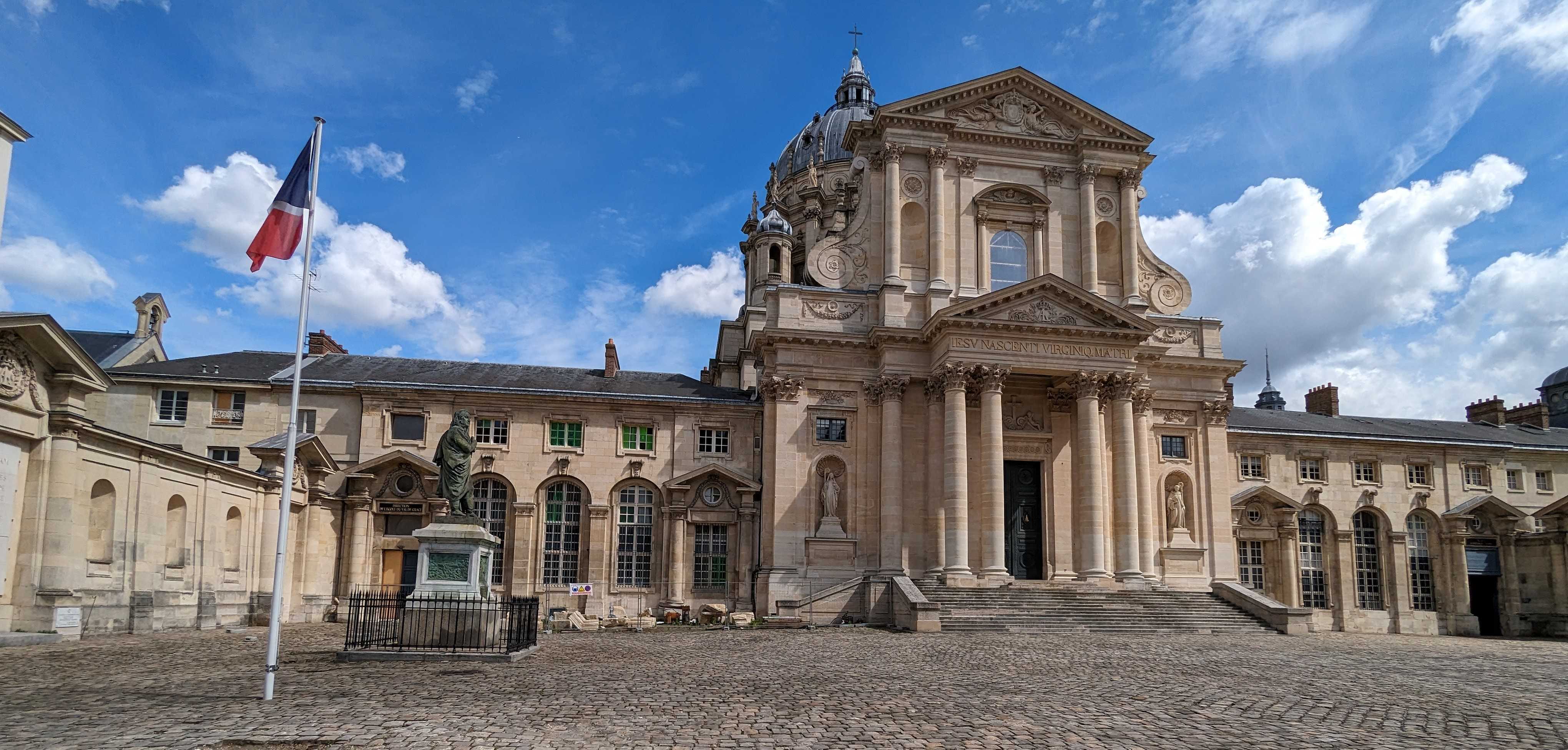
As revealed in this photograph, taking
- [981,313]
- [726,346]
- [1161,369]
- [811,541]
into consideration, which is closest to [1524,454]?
[1161,369]

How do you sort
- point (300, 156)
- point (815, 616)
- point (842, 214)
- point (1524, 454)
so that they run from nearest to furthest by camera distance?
1. point (300, 156)
2. point (815, 616)
3. point (1524, 454)
4. point (842, 214)

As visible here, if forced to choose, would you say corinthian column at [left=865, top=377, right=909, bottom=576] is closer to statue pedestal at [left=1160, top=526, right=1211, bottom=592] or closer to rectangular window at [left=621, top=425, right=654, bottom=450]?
rectangular window at [left=621, top=425, right=654, bottom=450]

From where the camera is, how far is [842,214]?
63.0 m

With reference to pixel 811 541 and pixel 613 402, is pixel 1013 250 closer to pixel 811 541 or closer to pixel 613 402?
pixel 811 541

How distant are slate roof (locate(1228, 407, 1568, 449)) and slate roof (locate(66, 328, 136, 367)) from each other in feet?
141

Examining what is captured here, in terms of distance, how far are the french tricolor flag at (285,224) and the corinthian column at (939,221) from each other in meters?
25.5

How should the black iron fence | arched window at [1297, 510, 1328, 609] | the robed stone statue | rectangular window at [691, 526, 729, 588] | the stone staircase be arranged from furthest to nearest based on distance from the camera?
arched window at [1297, 510, 1328, 609]
rectangular window at [691, 526, 729, 588]
the stone staircase
the robed stone statue
the black iron fence

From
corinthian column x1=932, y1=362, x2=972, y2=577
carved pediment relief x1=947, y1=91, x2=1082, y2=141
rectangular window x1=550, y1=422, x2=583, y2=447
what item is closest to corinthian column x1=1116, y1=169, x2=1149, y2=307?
carved pediment relief x1=947, y1=91, x2=1082, y2=141

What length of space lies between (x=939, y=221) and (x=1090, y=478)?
10.3 meters

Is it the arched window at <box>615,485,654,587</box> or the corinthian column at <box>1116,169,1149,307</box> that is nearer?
the arched window at <box>615,485,654,587</box>

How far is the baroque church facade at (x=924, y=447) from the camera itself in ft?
117

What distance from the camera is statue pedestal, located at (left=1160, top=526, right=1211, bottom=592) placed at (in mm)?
37938

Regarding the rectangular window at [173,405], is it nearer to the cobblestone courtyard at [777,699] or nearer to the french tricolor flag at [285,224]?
the cobblestone courtyard at [777,699]

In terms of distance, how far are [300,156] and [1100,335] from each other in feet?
89.9
